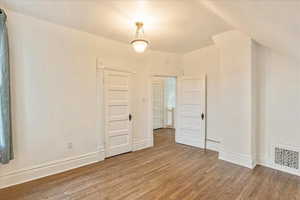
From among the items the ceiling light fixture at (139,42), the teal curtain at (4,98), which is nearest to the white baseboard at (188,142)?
the ceiling light fixture at (139,42)

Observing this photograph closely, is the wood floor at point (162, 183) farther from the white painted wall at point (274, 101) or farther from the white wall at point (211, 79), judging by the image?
the white wall at point (211, 79)

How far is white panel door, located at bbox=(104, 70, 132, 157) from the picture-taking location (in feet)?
13.4

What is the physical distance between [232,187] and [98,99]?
3181mm

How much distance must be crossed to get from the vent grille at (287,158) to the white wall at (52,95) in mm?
3852

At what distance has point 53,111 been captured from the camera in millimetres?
3225

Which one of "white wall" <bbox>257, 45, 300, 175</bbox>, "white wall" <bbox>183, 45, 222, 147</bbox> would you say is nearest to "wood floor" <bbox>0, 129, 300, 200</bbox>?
"white wall" <bbox>257, 45, 300, 175</bbox>

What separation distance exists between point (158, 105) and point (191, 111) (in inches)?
120

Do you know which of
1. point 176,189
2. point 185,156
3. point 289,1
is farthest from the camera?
point 185,156

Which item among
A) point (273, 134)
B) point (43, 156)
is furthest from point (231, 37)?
point (43, 156)

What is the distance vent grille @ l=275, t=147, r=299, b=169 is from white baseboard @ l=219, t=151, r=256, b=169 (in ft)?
1.50

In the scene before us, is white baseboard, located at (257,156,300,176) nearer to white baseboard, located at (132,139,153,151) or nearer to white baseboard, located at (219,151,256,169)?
white baseboard, located at (219,151,256,169)

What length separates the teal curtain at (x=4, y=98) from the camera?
256 centimetres

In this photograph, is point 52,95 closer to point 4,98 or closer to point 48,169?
point 4,98

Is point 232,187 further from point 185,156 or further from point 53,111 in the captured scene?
point 53,111
